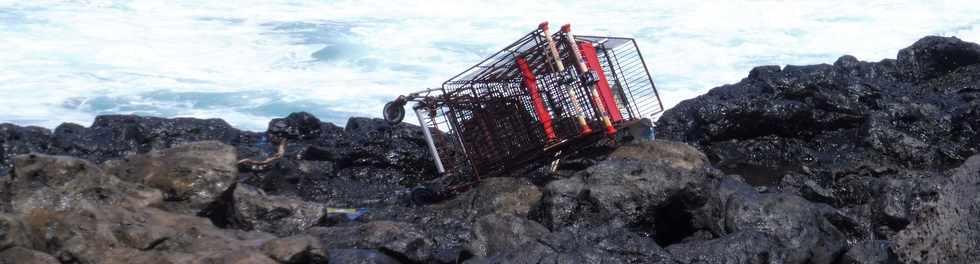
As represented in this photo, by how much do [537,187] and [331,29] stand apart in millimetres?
17224

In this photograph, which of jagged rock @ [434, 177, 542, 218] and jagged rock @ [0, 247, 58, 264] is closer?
jagged rock @ [0, 247, 58, 264]

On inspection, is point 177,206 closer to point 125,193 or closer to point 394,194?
point 125,193

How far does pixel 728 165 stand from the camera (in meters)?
9.98

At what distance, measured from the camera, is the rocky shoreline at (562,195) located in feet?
15.4

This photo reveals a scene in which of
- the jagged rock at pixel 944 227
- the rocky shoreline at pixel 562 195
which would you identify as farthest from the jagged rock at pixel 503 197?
the jagged rock at pixel 944 227

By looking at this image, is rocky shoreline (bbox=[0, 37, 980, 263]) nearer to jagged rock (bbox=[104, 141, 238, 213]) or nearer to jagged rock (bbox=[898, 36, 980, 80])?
jagged rock (bbox=[104, 141, 238, 213])

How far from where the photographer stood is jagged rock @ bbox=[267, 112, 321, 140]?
461 inches

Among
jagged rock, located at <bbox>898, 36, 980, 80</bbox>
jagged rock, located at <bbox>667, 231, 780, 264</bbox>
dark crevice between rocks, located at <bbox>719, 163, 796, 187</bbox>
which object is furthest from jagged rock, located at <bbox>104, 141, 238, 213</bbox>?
jagged rock, located at <bbox>898, 36, 980, 80</bbox>

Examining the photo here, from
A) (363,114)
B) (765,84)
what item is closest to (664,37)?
(363,114)

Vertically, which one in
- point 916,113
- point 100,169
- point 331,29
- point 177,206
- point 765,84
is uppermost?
point 331,29

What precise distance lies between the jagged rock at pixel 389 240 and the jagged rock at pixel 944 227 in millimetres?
2595

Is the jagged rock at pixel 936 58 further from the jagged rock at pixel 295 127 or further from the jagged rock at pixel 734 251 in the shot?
the jagged rock at pixel 734 251

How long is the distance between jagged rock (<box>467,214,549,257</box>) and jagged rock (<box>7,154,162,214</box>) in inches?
74.4

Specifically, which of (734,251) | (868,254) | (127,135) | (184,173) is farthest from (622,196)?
(127,135)
